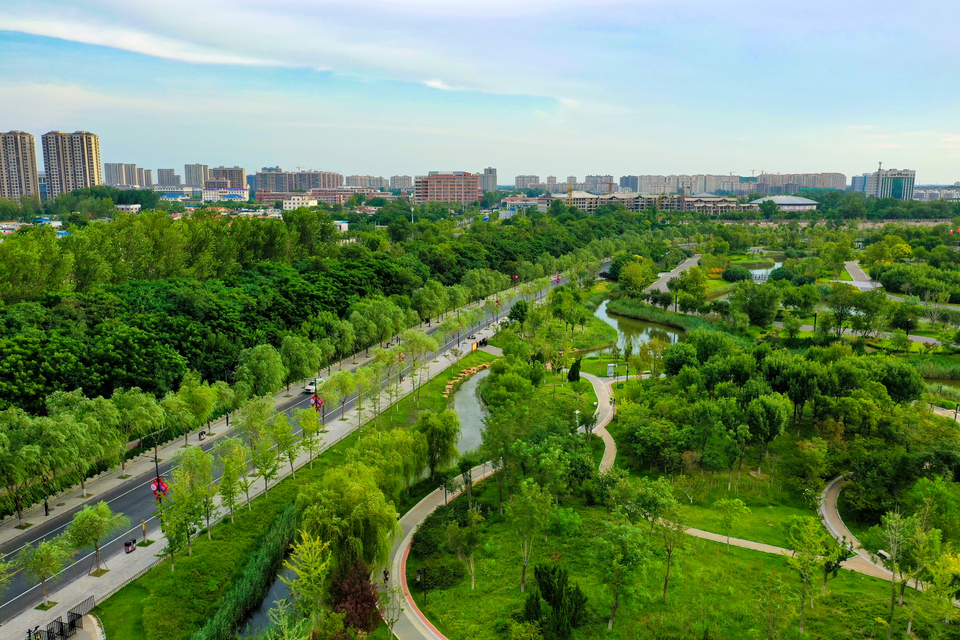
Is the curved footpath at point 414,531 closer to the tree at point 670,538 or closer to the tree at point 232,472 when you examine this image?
the tree at point 670,538

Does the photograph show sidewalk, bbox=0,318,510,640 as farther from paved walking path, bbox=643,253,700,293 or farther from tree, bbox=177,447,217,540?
paved walking path, bbox=643,253,700,293

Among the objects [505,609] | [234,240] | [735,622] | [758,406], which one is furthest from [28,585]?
[234,240]

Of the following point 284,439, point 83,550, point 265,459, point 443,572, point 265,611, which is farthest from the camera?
point 284,439

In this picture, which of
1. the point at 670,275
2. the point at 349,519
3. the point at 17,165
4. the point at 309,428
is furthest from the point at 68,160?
the point at 349,519

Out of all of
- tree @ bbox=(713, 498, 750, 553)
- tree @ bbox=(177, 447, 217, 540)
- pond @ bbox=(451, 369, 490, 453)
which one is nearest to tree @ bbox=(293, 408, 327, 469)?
tree @ bbox=(177, 447, 217, 540)

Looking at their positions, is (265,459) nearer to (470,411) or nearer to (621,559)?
(470,411)

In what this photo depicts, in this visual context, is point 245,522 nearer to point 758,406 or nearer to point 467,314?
point 758,406

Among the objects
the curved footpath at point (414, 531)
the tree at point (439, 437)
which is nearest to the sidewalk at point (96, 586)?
the tree at point (439, 437)
